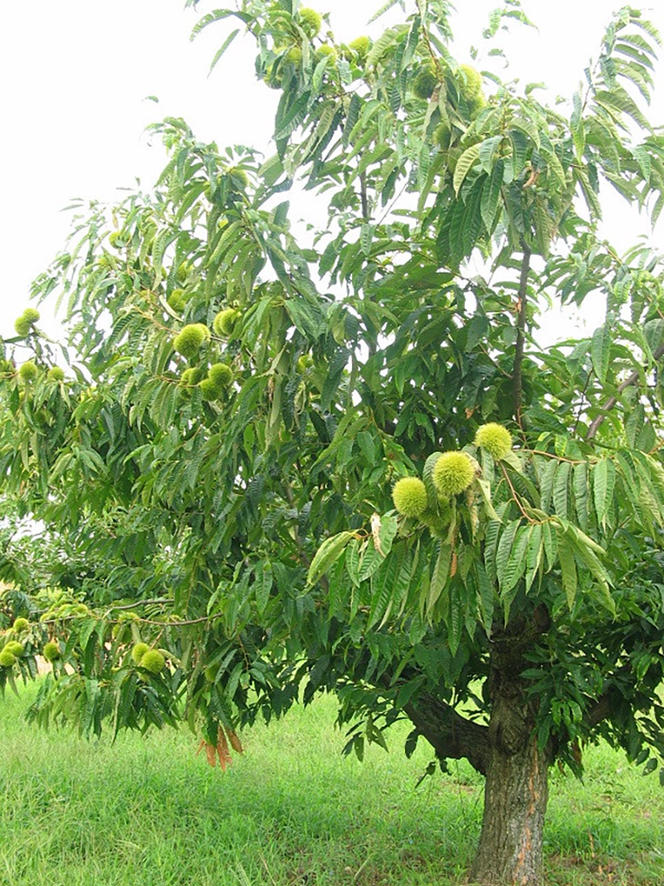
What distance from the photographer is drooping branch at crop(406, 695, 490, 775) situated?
8.70ft

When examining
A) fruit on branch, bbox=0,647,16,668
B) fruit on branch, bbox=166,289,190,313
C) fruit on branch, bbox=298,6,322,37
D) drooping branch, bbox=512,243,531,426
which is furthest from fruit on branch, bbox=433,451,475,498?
fruit on branch, bbox=0,647,16,668

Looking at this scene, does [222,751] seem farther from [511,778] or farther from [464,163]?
[464,163]

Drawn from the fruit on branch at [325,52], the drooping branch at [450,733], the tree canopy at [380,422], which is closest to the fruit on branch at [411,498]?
the tree canopy at [380,422]

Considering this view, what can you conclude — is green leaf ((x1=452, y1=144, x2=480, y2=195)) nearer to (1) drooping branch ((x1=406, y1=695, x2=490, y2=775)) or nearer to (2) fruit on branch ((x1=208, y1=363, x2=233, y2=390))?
(2) fruit on branch ((x1=208, y1=363, x2=233, y2=390))

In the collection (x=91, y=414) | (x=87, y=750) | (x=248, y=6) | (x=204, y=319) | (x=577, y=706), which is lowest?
(x=87, y=750)

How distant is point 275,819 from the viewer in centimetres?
348

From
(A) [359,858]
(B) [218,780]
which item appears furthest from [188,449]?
(B) [218,780]

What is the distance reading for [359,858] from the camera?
313cm

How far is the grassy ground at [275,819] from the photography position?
9.66 feet

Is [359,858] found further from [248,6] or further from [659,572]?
[248,6]

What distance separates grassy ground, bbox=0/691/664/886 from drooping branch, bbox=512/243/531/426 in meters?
1.75

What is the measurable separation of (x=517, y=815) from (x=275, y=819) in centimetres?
129

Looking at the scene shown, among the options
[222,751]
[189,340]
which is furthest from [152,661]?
[189,340]

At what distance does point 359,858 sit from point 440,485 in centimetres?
238
